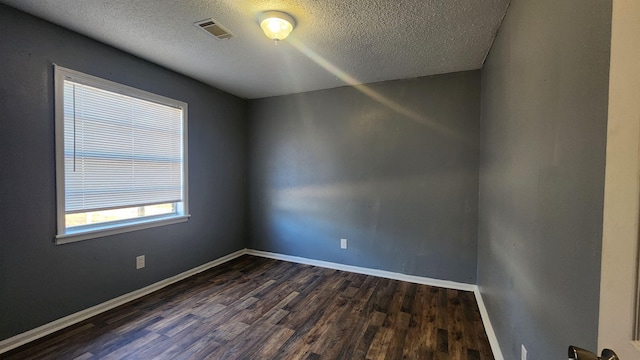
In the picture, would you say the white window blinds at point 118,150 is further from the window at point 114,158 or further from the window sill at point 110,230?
the window sill at point 110,230

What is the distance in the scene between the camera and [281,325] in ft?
7.32

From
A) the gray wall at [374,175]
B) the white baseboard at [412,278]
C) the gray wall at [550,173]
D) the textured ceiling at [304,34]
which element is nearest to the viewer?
the gray wall at [550,173]

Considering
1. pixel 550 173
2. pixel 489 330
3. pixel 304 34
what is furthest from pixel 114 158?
pixel 489 330

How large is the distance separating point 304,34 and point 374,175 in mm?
1816

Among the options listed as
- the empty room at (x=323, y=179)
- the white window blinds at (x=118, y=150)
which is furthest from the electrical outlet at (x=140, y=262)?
the white window blinds at (x=118, y=150)

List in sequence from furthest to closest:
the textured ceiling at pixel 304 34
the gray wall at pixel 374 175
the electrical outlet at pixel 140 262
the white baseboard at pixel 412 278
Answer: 1. the gray wall at pixel 374 175
2. the electrical outlet at pixel 140 262
3. the white baseboard at pixel 412 278
4. the textured ceiling at pixel 304 34

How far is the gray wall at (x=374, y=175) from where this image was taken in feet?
9.64

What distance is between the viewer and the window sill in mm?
2172

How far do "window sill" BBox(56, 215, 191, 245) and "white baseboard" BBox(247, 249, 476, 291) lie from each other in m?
1.46

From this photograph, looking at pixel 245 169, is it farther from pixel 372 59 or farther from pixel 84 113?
pixel 372 59

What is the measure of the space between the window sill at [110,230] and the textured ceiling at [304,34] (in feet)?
5.48

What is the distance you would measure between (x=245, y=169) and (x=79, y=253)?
7.41 feet

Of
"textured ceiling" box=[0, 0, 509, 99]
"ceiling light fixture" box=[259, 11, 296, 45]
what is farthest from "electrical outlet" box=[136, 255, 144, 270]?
"ceiling light fixture" box=[259, 11, 296, 45]

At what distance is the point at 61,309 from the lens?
214 centimetres
